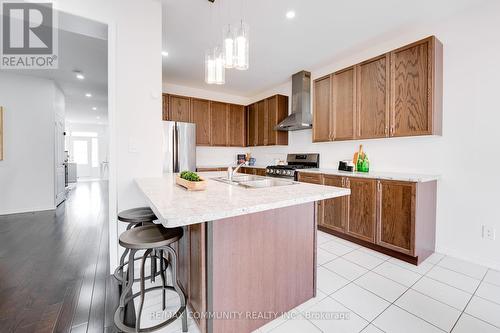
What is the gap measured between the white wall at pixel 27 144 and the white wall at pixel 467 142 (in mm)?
6517

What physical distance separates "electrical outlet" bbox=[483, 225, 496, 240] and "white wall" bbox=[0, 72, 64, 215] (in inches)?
279

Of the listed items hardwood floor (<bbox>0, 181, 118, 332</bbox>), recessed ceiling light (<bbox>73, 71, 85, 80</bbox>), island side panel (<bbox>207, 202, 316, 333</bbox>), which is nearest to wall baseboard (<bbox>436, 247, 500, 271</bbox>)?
island side panel (<bbox>207, 202, 316, 333</bbox>)

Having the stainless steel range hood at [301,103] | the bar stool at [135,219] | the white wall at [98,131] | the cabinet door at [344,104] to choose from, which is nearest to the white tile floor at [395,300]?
the bar stool at [135,219]

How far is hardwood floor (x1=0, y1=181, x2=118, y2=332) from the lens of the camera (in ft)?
4.95

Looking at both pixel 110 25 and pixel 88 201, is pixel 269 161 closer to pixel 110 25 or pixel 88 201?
pixel 110 25

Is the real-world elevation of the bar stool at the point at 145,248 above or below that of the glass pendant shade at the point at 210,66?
below

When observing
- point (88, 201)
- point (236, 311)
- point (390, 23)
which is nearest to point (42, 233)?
point (88, 201)

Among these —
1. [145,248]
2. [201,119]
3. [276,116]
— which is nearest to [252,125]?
[276,116]

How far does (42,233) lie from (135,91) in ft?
8.89

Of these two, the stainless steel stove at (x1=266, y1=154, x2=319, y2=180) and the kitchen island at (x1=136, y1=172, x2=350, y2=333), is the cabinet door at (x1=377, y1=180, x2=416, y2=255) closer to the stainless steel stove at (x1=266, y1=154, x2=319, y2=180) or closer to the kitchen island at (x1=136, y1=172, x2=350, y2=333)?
the kitchen island at (x1=136, y1=172, x2=350, y2=333)

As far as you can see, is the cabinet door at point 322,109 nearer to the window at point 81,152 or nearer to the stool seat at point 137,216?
the stool seat at point 137,216

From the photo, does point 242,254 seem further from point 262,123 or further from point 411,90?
point 262,123

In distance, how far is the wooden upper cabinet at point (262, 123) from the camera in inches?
194

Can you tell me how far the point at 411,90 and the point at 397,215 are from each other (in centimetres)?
147
